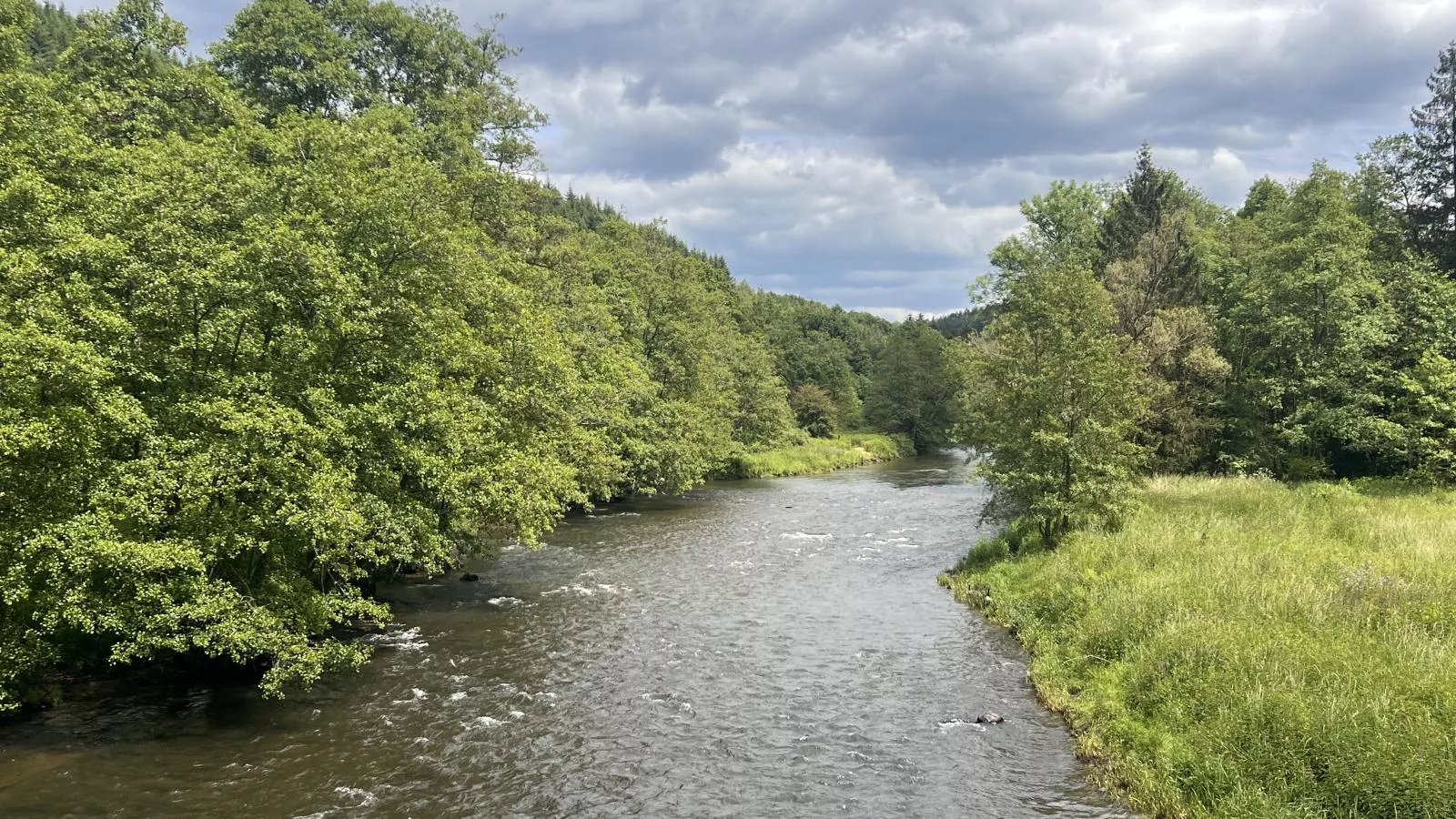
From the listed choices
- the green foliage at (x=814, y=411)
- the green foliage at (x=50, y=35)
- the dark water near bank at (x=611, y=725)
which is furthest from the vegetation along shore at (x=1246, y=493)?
the green foliage at (x=50, y=35)

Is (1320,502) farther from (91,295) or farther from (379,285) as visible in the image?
(91,295)

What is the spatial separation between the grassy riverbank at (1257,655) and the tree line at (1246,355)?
14.8 feet

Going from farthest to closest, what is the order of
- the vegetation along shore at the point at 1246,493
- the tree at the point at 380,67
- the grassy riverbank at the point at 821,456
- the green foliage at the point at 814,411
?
the green foliage at the point at 814,411 < the grassy riverbank at the point at 821,456 < the tree at the point at 380,67 < the vegetation along shore at the point at 1246,493

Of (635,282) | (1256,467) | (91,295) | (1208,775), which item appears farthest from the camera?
(635,282)

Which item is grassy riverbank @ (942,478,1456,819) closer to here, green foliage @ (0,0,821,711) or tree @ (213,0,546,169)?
green foliage @ (0,0,821,711)

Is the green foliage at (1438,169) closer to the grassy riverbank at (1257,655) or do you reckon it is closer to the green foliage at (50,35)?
the grassy riverbank at (1257,655)

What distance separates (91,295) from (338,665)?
393 inches

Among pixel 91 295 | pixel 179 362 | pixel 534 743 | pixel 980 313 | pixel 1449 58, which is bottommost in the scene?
pixel 534 743

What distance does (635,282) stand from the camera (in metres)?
63.0

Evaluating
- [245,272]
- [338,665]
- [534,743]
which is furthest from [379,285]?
[534,743]

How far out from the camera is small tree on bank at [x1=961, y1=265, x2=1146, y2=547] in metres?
28.0

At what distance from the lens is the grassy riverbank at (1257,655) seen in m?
11.3

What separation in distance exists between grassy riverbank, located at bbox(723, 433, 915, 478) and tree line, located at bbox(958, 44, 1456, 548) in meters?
25.8

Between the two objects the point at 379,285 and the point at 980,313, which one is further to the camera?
the point at 980,313
